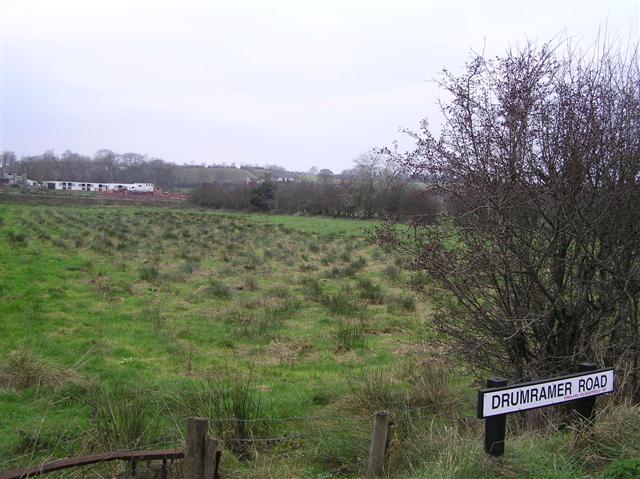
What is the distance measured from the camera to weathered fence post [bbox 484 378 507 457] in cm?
→ 339

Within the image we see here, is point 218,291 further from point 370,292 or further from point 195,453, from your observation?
point 195,453

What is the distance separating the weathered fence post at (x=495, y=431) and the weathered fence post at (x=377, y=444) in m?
0.65

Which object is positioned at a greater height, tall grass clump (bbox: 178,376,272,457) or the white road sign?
the white road sign

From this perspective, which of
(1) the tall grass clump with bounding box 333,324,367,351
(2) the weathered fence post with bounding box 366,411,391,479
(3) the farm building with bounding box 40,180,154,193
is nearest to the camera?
(2) the weathered fence post with bounding box 366,411,391,479

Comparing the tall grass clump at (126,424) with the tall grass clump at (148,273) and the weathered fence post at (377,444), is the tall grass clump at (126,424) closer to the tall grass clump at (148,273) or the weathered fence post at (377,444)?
the weathered fence post at (377,444)

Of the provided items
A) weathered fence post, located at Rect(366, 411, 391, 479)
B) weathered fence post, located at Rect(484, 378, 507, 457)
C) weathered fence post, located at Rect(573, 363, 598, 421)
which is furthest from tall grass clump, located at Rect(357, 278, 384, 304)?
weathered fence post, located at Rect(484, 378, 507, 457)

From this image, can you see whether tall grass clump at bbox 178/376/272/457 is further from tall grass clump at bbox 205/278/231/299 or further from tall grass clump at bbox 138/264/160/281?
tall grass clump at bbox 138/264/160/281

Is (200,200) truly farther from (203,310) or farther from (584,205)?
(584,205)

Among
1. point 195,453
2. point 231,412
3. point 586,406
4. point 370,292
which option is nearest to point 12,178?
point 370,292

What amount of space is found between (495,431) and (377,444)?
32.1 inches

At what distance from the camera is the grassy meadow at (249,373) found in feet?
14.0

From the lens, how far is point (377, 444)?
154 inches

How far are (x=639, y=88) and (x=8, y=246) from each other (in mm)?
20311

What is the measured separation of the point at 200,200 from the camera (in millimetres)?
67750
